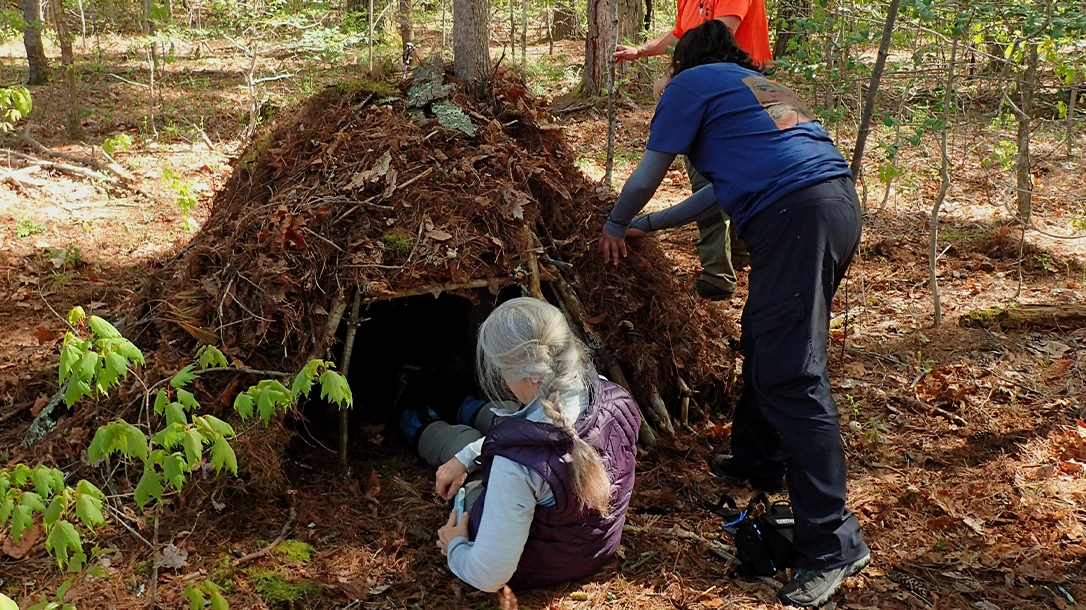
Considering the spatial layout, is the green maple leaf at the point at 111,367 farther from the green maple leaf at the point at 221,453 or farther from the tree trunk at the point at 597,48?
the tree trunk at the point at 597,48

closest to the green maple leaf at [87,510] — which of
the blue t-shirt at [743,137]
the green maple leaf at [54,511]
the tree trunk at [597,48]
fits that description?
the green maple leaf at [54,511]

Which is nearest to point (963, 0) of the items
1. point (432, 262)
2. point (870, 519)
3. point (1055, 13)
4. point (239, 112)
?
point (1055, 13)

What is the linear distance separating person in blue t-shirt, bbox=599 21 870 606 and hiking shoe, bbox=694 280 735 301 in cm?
229

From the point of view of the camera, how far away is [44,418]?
158 inches

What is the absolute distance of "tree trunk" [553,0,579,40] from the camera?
15.8 metres

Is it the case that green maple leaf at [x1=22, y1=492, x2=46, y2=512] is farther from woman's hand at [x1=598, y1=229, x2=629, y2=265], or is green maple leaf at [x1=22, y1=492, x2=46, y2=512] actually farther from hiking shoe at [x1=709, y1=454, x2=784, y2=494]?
hiking shoe at [x1=709, y1=454, x2=784, y2=494]

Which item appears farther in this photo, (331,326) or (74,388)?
(331,326)

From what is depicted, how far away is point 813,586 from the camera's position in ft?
10.1

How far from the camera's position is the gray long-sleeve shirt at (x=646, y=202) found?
3.29 meters

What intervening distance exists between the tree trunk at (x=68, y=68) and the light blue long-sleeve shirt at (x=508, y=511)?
9177 mm

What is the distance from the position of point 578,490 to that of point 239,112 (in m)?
10.3

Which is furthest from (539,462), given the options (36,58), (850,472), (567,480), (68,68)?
(36,58)

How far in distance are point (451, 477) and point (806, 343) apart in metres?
1.45

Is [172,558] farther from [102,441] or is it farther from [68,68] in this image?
[68,68]
